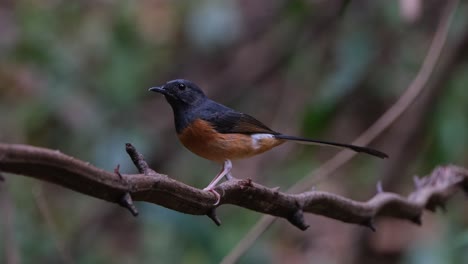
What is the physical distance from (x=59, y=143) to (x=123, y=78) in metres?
1.21

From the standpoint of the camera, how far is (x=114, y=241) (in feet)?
23.3

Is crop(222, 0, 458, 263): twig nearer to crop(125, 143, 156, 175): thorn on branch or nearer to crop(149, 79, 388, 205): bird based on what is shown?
crop(149, 79, 388, 205): bird

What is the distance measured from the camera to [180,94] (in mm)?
4059

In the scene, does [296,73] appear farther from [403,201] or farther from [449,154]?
[403,201]

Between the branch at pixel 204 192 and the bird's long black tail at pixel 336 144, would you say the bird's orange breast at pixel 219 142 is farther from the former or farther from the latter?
the branch at pixel 204 192

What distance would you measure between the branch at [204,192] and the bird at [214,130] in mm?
637

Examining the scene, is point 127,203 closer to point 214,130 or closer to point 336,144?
point 336,144

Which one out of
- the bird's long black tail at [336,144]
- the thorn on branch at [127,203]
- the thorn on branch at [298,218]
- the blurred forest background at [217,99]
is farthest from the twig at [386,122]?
the thorn on branch at [127,203]

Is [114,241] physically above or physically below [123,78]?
below

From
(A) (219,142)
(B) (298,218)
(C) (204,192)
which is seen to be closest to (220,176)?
(A) (219,142)

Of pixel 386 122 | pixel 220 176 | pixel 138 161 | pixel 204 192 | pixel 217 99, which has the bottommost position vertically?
pixel 217 99

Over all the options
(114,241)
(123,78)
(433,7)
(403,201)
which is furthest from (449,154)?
(114,241)

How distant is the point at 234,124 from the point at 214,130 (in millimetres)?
159

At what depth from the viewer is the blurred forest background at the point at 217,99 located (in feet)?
15.6
